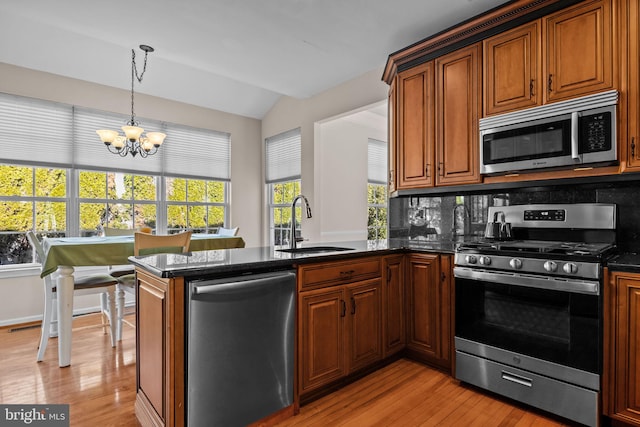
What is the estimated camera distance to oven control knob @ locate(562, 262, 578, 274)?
1836 millimetres

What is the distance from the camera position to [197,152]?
208 inches

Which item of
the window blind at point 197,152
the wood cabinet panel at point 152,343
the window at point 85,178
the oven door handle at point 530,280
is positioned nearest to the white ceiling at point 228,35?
the window at point 85,178

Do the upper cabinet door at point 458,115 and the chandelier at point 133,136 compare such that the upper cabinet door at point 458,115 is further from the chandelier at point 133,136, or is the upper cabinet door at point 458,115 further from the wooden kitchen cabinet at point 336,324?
the chandelier at point 133,136

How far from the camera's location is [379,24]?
2.82m

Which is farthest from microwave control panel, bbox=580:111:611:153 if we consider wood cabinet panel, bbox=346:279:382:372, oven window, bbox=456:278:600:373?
wood cabinet panel, bbox=346:279:382:372

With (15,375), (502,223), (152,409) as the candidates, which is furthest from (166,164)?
(502,223)

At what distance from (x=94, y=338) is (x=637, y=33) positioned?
476 centimetres

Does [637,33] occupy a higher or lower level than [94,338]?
higher

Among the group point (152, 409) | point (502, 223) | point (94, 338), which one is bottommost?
point (94, 338)

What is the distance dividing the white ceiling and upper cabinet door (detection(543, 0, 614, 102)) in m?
0.54

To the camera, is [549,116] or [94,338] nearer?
[549,116]

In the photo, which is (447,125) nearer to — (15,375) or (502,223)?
(502,223)

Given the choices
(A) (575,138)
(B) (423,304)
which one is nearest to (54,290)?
(B) (423,304)

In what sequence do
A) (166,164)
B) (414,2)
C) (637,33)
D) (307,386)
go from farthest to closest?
(166,164), (414,2), (307,386), (637,33)
